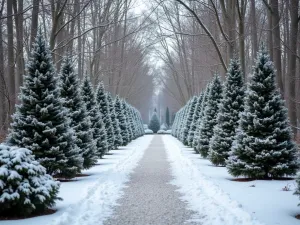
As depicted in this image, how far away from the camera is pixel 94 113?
19.2 metres

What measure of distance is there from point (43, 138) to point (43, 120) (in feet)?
1.67

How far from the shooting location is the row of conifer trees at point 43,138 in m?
Result: 7.34

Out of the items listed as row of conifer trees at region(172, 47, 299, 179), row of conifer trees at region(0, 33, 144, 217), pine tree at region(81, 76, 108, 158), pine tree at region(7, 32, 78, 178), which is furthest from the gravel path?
pine tree at region(81, 76, 108, 158)

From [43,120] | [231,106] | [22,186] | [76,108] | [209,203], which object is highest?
[76,108]

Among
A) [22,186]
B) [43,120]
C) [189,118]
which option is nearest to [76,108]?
[43,120]

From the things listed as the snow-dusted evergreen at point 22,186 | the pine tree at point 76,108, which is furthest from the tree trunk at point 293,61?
the snow-dusted evergreen at point 22,186

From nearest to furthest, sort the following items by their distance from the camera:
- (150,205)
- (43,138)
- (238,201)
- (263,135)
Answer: (238,201), (150,205), (43,138), (263,135)

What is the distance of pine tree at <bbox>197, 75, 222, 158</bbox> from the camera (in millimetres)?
18734

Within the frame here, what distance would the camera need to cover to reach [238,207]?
25.8 feet

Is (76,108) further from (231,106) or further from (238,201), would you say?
(238,201)

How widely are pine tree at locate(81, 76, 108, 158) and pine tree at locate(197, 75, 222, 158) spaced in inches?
179

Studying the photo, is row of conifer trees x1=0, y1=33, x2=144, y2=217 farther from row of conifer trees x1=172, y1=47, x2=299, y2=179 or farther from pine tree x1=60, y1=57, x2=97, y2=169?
row of conifer trees x1=172, y1=47, x2=299, y2=179

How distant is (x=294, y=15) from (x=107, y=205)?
13267mm

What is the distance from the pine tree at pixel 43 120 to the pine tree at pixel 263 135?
16.0 feet
